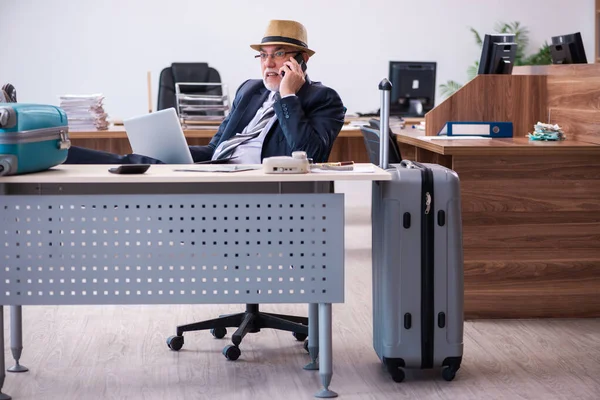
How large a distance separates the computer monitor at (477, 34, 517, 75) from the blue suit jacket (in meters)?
1.46

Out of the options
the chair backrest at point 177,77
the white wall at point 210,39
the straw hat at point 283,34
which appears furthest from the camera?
the white wall at point 210,39

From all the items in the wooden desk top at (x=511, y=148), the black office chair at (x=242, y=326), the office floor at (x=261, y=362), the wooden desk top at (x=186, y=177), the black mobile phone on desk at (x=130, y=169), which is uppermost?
the wooden desk top at (x=511, y=148)

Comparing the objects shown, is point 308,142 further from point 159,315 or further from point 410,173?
point 159,315

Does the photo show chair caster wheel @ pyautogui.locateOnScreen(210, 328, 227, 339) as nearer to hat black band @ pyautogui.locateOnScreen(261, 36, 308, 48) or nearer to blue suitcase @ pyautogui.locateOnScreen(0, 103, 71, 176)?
blue suitcase @ pyautogui.locateOnScreen(0, 103, 71, 176)

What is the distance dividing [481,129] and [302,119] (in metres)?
1.44

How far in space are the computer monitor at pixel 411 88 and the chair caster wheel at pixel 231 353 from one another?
434 cm

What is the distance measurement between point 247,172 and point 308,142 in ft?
1.79

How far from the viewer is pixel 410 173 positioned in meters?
2.92

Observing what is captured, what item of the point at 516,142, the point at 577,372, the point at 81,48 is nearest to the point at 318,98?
the point at 516,142

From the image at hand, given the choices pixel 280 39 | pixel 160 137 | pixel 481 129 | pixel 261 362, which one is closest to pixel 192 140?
pixel 481 129

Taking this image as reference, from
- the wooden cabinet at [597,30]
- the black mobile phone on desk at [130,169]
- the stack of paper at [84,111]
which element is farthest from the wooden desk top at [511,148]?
the wooden cabinet at [597,30]

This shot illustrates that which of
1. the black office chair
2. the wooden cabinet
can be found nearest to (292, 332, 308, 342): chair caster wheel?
the black office chair

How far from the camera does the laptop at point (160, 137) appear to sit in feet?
10.4

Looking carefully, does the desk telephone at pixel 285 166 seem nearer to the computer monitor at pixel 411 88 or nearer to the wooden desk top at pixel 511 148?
the wooden desk top at pixel 511 148
